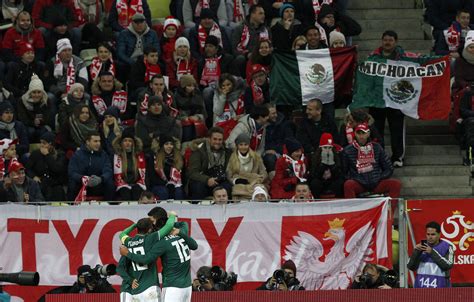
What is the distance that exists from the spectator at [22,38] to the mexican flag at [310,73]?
165 inches

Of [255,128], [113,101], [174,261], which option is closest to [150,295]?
[174,261]

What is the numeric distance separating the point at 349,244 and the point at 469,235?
1.73 m

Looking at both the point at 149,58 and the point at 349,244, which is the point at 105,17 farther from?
the point at 349,244

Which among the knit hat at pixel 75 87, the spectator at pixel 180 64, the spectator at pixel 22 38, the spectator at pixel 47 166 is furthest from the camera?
the spectator at pixel 22 38

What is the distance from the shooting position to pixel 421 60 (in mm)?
26531

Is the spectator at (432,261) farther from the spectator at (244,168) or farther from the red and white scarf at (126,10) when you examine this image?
the red and white scarf at (126,10)

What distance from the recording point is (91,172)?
24562 millimetres

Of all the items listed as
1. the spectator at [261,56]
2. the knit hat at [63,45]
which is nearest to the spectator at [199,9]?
the spectator at [261,56]

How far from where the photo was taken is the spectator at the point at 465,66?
26.6m

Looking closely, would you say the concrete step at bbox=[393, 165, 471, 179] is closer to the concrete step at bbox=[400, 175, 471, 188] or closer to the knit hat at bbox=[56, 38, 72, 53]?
the concrete step at bbox=[400, 175, 471, 188]

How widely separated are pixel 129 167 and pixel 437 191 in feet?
16.7

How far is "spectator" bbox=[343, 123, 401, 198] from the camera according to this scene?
79.1 feet

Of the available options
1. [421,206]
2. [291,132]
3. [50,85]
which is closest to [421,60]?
[291,132]

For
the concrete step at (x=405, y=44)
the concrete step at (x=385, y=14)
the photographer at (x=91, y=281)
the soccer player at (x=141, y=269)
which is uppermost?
the concrete step at (x=385, y=14)
